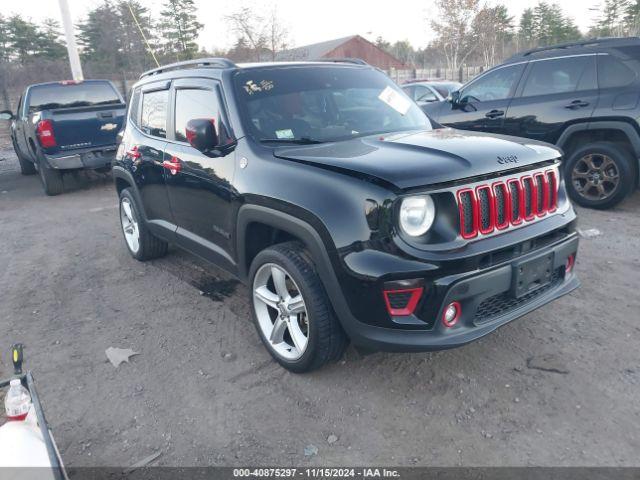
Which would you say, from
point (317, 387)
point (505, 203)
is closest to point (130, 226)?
point (317, 387)

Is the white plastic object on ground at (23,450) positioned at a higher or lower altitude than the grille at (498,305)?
higher

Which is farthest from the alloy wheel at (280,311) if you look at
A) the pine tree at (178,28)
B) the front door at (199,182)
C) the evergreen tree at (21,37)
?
the evergreen tree at (21,37)

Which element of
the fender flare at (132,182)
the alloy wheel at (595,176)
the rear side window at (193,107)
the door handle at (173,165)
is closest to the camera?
the rear side window at (193,107)

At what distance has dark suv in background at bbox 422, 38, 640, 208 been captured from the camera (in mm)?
5883

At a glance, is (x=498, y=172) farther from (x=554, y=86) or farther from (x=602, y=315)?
(x=554, y=86)

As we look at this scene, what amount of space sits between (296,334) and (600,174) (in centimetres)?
485

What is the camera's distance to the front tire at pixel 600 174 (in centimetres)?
593

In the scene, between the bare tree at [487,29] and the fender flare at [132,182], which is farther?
the bare tree at [487,29]

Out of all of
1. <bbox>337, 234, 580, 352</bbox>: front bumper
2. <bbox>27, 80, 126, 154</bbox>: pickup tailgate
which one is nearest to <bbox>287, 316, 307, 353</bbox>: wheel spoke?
<bbox>337, 234, 580, 352</bbox>: front bumper

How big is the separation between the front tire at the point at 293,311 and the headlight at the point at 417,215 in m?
0.64

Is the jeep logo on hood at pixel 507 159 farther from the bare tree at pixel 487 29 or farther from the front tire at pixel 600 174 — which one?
the bare tree at pixel 487 29

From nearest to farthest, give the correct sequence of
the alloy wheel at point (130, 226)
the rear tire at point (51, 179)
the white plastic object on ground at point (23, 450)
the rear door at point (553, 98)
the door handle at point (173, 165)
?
the white plastic object on ground at point (23, 450), the door handle at point (173, 165), the alloy wheel at point (130, 226), the rear door at point (553, 98), the rear tire at point (51, 179)

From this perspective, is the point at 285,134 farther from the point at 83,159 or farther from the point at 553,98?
the point at 83,159

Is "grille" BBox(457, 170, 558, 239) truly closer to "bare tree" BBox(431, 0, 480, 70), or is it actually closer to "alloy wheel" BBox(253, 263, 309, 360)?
"alloy wheel" BBox(253, 263, 309, 360)
